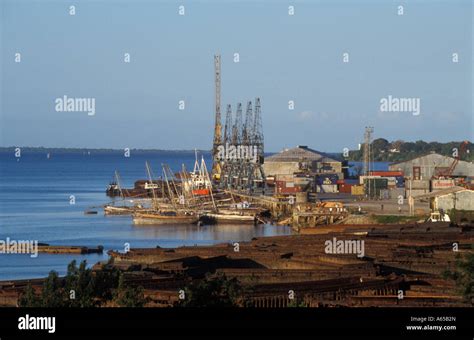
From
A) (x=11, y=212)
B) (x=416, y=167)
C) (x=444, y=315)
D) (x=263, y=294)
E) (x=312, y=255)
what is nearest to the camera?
(x=444, y=315)

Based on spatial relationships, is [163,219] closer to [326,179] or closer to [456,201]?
[456,201]

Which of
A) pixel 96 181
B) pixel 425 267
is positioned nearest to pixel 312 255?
Result: pixel 425 267

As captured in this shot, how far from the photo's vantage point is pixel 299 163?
59.0 meters

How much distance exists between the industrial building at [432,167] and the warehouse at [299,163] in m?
6.04

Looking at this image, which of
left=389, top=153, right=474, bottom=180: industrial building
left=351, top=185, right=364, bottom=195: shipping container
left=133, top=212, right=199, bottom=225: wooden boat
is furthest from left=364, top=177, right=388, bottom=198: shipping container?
left=133, top=212, right=199, bottom=225: wooden boat

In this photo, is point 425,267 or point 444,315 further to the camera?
point 425,267

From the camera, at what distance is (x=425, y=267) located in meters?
18.4

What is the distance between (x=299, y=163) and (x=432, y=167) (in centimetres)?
1021

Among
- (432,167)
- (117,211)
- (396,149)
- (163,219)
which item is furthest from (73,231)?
(396,149)

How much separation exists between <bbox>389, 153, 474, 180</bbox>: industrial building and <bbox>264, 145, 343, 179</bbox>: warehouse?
238 inches

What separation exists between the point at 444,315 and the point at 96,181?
67696 mm

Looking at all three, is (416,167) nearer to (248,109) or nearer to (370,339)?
(248,109)

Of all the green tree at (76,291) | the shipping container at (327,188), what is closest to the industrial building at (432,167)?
the shipping container at (327,188)

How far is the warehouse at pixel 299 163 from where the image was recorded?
5909cm
